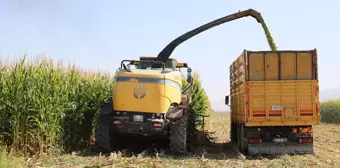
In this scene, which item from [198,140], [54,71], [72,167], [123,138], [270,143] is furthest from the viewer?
[198,140]

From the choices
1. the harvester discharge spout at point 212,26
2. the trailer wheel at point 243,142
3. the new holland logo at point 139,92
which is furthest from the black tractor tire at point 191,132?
the new holland logo at point 139,92

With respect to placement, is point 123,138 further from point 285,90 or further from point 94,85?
point 285,90

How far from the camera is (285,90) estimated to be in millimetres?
12625

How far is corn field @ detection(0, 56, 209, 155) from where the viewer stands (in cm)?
1058

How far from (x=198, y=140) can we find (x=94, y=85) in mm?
4176

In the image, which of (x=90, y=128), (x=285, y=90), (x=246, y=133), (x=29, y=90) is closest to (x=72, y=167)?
(x=29, y=90)

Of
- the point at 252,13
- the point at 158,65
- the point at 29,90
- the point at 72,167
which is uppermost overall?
the point at 252,13

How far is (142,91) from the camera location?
39.2ft

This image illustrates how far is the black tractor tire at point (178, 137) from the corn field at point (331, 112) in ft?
100

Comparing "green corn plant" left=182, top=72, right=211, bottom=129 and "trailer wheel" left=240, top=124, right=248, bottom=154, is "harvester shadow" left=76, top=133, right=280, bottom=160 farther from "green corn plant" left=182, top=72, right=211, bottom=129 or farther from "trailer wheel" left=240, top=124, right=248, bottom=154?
"green corn plant" left=182, top=72, right=211, bottom=129

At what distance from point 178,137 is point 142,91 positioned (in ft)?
5.14

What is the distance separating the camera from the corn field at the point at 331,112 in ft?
129

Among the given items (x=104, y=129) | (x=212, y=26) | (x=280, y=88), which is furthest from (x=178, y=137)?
(x=212, y=26)

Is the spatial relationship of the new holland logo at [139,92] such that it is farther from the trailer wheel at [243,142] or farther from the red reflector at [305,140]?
the red reflector at [305,140]
